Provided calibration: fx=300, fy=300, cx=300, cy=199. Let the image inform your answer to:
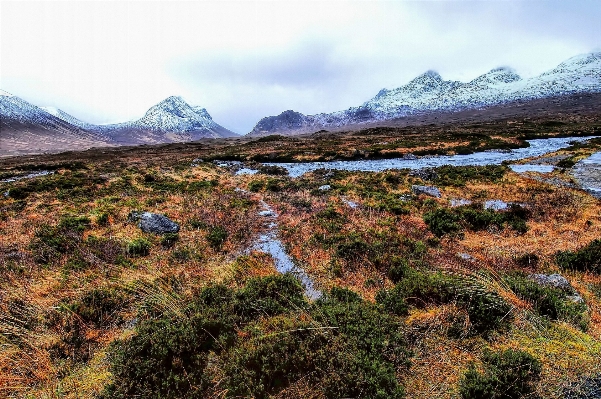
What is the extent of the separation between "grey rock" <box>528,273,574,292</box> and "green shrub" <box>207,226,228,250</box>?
10784 mm

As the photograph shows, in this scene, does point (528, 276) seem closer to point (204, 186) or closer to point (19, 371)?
point (19, 371)

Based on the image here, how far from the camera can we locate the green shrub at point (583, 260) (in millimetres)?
9164

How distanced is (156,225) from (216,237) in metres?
3.47

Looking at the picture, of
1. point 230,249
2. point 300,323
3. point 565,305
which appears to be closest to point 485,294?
point 565,305

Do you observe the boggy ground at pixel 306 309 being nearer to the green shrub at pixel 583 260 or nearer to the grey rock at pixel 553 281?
the green shrub at pixel 583 260

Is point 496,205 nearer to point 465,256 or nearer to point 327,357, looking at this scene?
point 465,256

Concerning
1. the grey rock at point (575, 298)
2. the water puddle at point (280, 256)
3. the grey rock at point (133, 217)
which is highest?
the grey rock at point (133, 217)

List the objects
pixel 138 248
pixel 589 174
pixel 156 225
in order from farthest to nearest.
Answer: pixel 589 174
pixel 156 225
pixel 138 248

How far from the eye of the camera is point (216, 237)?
13.0 meters

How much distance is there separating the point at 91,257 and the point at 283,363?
869 centimetres

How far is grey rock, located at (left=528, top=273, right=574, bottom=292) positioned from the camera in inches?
312

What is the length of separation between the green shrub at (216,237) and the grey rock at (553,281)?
35.4 feet

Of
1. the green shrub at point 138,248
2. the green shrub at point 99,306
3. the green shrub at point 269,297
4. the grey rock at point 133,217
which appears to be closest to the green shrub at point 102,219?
the grey rock at point 133,217

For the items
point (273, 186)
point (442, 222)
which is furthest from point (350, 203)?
point (273, 186)
